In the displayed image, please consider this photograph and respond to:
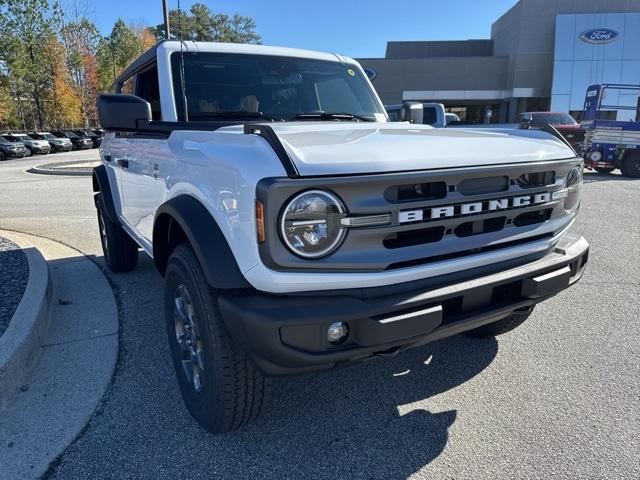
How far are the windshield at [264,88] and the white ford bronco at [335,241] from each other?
343mm

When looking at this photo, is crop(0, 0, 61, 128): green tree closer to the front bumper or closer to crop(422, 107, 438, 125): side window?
crop(422, 107, 438, 125): side window

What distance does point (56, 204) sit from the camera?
9750mm

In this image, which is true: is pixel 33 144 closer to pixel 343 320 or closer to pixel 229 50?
pixel 229 50

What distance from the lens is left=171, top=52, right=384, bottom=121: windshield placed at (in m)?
3.22

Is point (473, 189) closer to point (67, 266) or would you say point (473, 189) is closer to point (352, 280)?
point (352, 280)

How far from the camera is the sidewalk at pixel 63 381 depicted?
7.75 feet

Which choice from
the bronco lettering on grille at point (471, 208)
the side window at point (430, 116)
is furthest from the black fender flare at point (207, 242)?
the side window at point (430, 116)

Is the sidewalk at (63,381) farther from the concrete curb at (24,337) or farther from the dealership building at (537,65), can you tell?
the dealership building at (537,65)

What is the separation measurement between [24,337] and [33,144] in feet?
109

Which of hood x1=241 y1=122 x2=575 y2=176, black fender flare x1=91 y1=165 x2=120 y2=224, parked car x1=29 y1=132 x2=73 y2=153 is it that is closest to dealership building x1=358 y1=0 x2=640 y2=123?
parked car x1=29 y1=132 x2=73 y2=153

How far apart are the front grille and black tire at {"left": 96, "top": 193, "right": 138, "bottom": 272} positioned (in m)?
3.41

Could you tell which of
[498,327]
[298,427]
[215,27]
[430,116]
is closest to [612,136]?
[430,116]

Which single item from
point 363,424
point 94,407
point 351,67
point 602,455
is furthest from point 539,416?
point 351,67

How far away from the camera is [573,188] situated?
2732 millimetres
